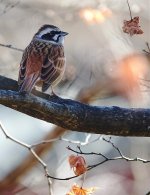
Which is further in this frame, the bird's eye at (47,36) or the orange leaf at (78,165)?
the bird's eye at (47,36)

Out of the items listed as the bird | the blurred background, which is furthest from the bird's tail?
the blurred background

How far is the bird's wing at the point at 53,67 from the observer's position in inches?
136

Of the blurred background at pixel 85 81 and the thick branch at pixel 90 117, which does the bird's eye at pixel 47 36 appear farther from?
the blurred background at pixel 85 81

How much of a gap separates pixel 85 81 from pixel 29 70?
2.26 m

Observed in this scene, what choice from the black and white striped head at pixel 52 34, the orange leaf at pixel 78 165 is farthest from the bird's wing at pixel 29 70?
the orange leaf at pixel 78 165

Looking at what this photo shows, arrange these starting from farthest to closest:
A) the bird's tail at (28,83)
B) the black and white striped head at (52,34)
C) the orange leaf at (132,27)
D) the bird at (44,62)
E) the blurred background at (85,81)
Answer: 1. the blurred background at (85,81)
2. the orange leaf at (132,27)
3. the black and white striped head at (52,34)
4. the bird at (44,62)
5. the bird's tail at (28,83)

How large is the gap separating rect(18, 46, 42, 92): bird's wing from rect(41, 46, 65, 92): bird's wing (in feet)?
0.12

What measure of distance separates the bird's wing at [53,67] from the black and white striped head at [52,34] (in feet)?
0.34

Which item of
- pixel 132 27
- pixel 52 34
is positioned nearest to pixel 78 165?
pixel 52 34

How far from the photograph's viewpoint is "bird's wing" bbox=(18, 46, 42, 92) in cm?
329

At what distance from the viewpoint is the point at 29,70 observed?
3.49m

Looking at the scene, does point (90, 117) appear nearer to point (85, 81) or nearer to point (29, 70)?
point (29, 70)

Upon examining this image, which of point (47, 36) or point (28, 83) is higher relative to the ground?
point (47, 36)

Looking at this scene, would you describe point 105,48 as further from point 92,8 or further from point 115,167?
point 115,167
